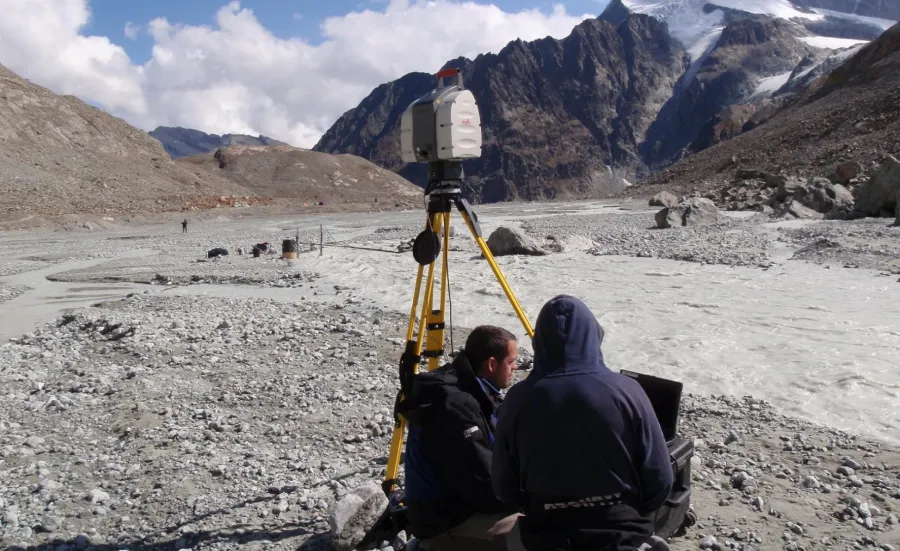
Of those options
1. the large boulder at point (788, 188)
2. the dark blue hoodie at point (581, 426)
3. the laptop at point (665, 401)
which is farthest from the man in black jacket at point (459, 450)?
the large boulder at point (788, 188)

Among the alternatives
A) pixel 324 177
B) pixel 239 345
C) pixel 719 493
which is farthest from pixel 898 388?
pixel 324 177

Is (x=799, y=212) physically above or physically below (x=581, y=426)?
above

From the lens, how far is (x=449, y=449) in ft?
11.4

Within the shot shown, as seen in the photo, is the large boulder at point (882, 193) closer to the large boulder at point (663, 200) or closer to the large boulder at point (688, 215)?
the large boulder at point (688, 215)

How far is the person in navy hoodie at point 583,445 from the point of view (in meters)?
2.77

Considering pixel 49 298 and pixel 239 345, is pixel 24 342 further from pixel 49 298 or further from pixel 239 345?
pixel 49 298

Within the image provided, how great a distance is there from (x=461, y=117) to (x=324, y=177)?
116 m

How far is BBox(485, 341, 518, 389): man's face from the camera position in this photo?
3625 mm

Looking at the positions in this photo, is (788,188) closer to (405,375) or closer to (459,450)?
(405,375)

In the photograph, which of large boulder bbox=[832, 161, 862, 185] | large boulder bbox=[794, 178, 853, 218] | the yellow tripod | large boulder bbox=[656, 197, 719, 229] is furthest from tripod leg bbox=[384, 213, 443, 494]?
large boulder bbox=[832, 161, 862, 185]

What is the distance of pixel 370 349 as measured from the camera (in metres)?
9.42

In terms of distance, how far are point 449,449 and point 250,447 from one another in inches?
122

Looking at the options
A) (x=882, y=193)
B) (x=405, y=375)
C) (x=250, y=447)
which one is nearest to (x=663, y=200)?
(x=882, y=193)

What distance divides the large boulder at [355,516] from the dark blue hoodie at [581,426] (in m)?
1.69
